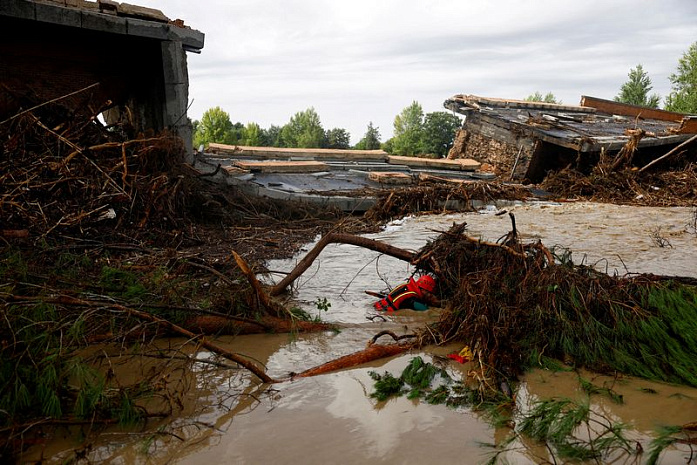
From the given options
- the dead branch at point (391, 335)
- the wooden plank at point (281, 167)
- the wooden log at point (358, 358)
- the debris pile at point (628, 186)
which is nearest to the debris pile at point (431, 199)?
the debris pile at point (628, 186)

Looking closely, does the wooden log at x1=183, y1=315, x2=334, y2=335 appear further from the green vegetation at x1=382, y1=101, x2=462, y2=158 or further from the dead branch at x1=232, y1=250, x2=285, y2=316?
the green vegetation at x1=382, y1=101, x2=462, y2=158

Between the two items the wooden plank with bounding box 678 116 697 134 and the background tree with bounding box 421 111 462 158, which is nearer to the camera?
the wooden plank with bounding box 678 116 697 134

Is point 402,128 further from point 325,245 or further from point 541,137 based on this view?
point 325,245

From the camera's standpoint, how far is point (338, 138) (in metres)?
60.4

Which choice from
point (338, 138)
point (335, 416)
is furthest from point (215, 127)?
point (335, 416)

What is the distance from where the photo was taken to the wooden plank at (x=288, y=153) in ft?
63.2

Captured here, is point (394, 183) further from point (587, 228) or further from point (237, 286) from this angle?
point (237, 286)

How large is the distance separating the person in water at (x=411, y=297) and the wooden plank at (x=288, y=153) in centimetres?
1349

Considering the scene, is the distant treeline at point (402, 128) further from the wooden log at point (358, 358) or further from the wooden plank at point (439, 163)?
the wooden log at point (358, 358)

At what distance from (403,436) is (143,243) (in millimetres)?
5411

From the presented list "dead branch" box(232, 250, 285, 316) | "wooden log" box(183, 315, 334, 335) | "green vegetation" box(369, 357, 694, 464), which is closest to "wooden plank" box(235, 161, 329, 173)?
"dead branch" box(232, 250, 285, 316)

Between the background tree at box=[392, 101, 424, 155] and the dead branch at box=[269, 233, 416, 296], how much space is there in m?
37.3

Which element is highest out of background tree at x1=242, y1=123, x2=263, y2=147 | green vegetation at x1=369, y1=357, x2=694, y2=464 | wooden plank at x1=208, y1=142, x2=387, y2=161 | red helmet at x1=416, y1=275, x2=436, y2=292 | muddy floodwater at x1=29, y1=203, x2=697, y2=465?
background tree at x1=242, y1=123, x2=263, y2=147

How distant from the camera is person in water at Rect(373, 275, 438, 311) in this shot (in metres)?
6.25
